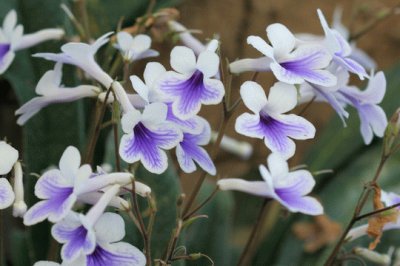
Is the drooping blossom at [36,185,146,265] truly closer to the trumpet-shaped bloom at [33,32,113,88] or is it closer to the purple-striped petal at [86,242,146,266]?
the purple-striped petal at [86,242,146,266]

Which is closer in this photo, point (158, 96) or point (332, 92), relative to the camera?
point (158, 96)

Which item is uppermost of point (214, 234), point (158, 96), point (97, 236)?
point (158, 96)

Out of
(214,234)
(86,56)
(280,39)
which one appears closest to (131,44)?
(86,56)

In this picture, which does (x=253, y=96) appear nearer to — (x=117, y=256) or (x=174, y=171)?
(x=117, y=256)

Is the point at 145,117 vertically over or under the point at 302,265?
over

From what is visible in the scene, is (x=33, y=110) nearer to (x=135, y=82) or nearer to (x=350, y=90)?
(x=135, y=82)

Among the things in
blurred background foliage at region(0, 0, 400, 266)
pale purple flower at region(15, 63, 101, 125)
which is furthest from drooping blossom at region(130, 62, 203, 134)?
blurred background foliage at region(0, 0, 400, 266)

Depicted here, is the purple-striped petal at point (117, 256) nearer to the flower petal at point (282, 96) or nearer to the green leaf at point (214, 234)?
the flower petal at point (282, 96)

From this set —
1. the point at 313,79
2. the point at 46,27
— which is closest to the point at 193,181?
the point at 46,27
